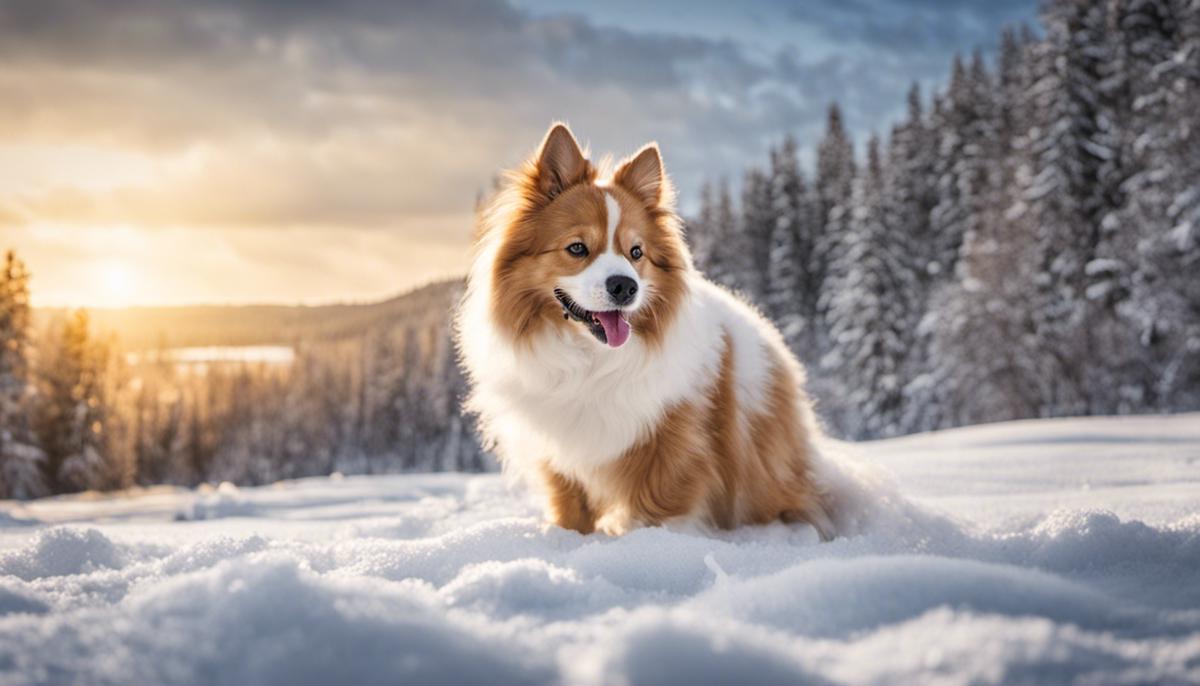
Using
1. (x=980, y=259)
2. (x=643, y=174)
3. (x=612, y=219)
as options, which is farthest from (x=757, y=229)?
(x=612, y=219)

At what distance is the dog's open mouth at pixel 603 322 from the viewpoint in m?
3.81

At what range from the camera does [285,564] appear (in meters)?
1.81

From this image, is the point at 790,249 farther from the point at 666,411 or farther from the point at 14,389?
the point at 666,411

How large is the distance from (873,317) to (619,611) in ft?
102

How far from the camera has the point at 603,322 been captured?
3.84m

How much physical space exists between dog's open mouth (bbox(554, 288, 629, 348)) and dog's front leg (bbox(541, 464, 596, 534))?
2.96 feet

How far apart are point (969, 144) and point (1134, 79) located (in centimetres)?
1037

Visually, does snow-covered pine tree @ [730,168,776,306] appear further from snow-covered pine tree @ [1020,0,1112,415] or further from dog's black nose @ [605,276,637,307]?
dog's black nose @ [605,276,637,307]

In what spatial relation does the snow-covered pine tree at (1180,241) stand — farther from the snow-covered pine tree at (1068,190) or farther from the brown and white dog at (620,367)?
the brown and white dog at (620,367)

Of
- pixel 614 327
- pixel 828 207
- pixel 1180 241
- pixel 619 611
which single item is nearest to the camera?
pixel 619 611

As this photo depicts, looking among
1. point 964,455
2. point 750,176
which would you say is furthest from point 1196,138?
point 750,176

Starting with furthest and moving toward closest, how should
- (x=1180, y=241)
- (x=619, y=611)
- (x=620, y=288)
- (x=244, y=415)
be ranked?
(x=244, y=415), (x=1180, y=241), (x=620, y=288), (x=619, y=611)

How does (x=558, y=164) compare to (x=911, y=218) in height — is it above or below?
below

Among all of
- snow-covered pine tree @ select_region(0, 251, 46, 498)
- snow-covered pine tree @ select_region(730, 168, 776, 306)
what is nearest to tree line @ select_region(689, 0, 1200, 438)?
snow-covered pine tree @ select_region(730, 168, 776, 306)
